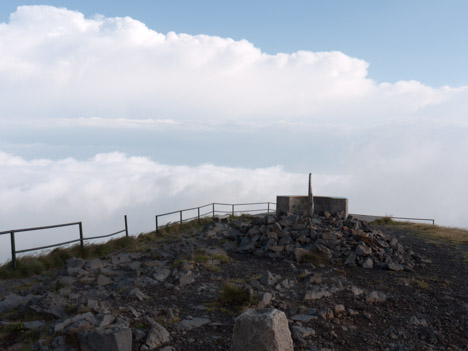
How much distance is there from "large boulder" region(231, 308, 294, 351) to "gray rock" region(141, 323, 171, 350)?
1.35m

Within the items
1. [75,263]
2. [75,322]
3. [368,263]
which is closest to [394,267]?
[368,263]

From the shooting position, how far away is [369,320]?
8.01 metres

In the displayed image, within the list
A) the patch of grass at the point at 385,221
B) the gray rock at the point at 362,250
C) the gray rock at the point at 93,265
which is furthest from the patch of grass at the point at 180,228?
the patch of grass at the point at 385,221

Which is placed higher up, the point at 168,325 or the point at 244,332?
Answer: the point at 244,332

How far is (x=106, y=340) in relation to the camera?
5.92 meters

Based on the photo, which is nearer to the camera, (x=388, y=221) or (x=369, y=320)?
(x=369, y=320)

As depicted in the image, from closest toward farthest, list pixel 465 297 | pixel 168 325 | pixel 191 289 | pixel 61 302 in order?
1. pixel 168 325
2. pixel 61 302
3. pixel 191 289
4. pixel 465 297

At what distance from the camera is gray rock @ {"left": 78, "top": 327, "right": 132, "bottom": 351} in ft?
19.4

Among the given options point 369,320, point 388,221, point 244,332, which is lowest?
point 388,221

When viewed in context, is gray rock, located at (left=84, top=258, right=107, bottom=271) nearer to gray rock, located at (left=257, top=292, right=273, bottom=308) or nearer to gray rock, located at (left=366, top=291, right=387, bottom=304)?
gray rock, located at (left=257, top=292, right=273, bottom=308)

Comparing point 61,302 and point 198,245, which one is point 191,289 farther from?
point 198,245

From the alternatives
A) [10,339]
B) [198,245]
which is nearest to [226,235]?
[198,245]

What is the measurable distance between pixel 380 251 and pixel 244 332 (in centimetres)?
1000

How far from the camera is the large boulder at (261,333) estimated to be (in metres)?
5.44
